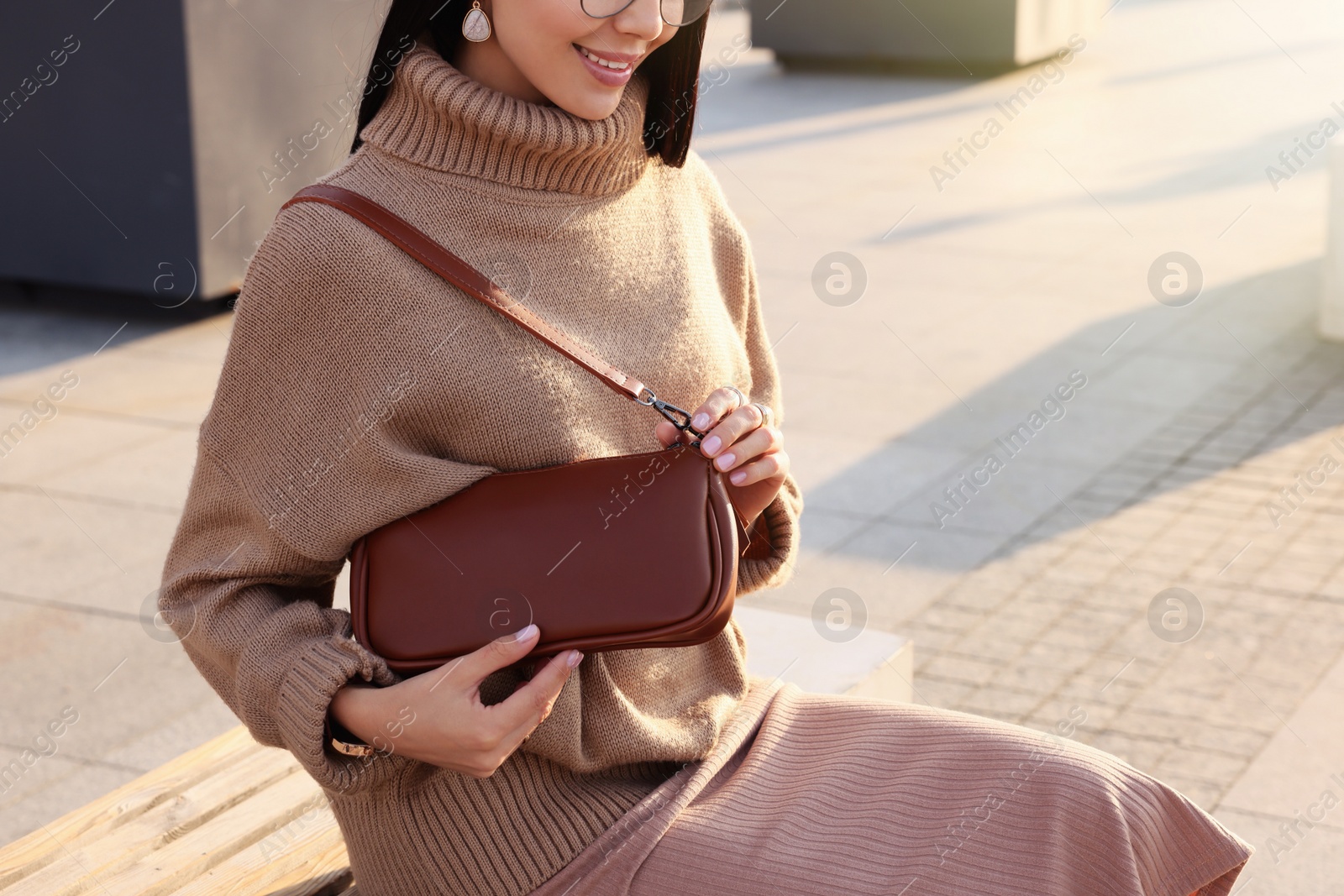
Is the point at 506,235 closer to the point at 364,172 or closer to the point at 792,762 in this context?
the point at 364,172

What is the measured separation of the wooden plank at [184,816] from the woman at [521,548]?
583mm

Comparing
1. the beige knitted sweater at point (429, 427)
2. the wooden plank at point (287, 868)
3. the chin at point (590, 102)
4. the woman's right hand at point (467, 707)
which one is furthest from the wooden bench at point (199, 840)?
the chin at point (590, 102)

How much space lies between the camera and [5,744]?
3.92m

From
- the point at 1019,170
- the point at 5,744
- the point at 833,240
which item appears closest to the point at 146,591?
the point at 5,744

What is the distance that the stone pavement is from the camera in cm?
406

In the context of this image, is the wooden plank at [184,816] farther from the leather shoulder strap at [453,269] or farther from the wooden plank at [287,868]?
the leather shoulder strap at [453,269]

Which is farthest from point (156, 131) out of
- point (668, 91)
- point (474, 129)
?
point (474, 129)

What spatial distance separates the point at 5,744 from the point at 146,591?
39.5 inches

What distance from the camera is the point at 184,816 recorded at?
8.56 feet

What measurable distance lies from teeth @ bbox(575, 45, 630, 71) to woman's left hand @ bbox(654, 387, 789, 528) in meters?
0.46

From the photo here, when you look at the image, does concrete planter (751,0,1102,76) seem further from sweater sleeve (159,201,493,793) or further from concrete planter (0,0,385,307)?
sweater sleeve (159,201,493,793)

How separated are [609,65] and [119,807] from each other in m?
1.56

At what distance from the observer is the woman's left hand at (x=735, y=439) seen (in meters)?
1.85

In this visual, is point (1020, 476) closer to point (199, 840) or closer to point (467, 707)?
point (199, 840)
